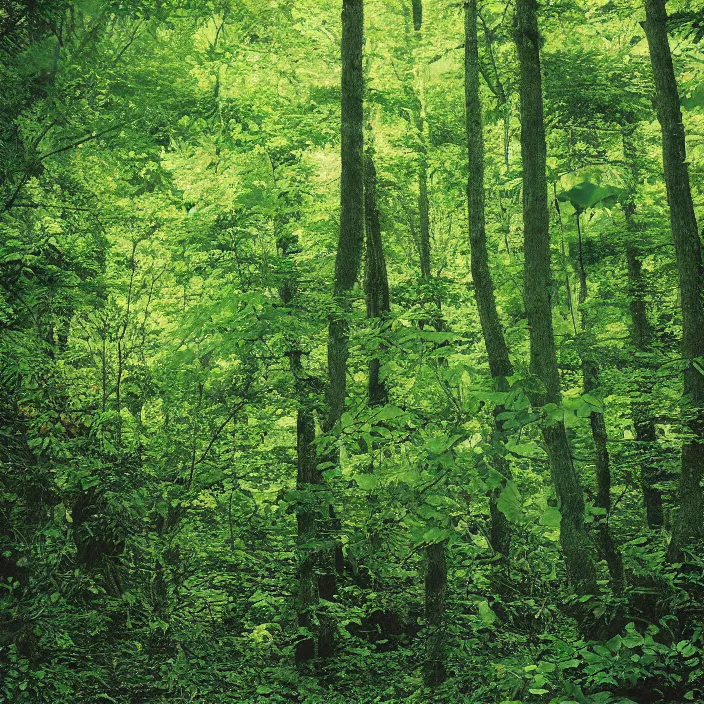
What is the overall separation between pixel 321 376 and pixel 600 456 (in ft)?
17.1

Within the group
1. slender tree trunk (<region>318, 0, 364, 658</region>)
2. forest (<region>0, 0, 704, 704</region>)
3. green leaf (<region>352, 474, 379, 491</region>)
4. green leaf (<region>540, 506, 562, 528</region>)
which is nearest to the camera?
green leaf (<region>540, 506, 562, 528</region>)

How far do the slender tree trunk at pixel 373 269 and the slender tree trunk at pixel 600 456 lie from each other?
3.06 meters

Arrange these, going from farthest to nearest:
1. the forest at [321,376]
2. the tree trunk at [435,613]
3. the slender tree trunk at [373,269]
A: 1. the slender tree trunk at [373,269]
2. the tree trunk at [435,613]
3. the forest at [321,376]

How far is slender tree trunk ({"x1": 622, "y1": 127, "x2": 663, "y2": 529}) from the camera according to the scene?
12.7 meters

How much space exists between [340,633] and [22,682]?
5.85 meters

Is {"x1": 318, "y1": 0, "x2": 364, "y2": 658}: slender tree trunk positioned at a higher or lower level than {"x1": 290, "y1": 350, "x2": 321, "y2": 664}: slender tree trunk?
higher

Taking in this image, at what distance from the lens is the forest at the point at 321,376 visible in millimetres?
5934

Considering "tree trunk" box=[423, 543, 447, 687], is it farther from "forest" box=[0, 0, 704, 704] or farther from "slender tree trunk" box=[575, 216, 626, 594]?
"slender tree trunk" box=[575, 216, 626, 594]

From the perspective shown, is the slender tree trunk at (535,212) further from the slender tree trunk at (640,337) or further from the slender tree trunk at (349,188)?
the slender tree trunk at (640,337)

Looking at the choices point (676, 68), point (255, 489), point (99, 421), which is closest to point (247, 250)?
point (255, 489)

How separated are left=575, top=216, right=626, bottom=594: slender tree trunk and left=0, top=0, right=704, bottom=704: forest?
64mm

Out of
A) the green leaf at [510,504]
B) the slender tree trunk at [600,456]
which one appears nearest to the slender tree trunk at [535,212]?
the slender tree trunk at [600,456]

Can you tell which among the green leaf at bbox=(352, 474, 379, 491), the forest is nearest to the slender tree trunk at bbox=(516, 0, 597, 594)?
the forest

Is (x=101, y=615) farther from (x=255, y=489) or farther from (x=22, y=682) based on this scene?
(x=255, y=489)
